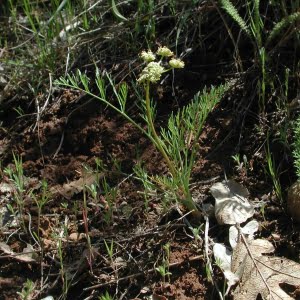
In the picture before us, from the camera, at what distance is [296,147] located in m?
2.36

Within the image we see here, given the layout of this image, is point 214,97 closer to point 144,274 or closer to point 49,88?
point 144,274

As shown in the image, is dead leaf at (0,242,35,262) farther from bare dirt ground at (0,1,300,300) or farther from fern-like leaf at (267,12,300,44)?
fern-like leaf at (267,12,300,44)

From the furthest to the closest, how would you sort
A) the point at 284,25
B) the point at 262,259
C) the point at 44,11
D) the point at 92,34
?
the point at 44,11 → the point at 92,34 → the point at 284,25 → the point at 262,259

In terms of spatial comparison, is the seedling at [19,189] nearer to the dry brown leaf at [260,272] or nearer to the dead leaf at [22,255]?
the dead leaf at [22,255]

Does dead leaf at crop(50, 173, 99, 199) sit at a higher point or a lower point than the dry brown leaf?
higher

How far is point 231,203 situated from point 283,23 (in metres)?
0.81

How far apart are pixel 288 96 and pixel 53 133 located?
1096 mm

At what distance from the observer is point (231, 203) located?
7.87 ft

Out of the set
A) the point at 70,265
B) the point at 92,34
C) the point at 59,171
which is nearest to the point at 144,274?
the point at 70,265

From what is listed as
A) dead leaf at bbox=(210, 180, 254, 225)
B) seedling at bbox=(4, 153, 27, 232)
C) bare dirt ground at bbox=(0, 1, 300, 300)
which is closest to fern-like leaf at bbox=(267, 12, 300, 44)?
bare dirt ground at bbox=(0, 1, 300, 300)

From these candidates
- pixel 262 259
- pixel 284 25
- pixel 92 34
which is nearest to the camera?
pixel 262 259

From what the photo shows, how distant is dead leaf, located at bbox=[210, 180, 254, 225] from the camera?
238 cm

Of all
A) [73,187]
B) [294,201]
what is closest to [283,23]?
[294,201]

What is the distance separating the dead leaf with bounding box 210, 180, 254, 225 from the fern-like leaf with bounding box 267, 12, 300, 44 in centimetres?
67
